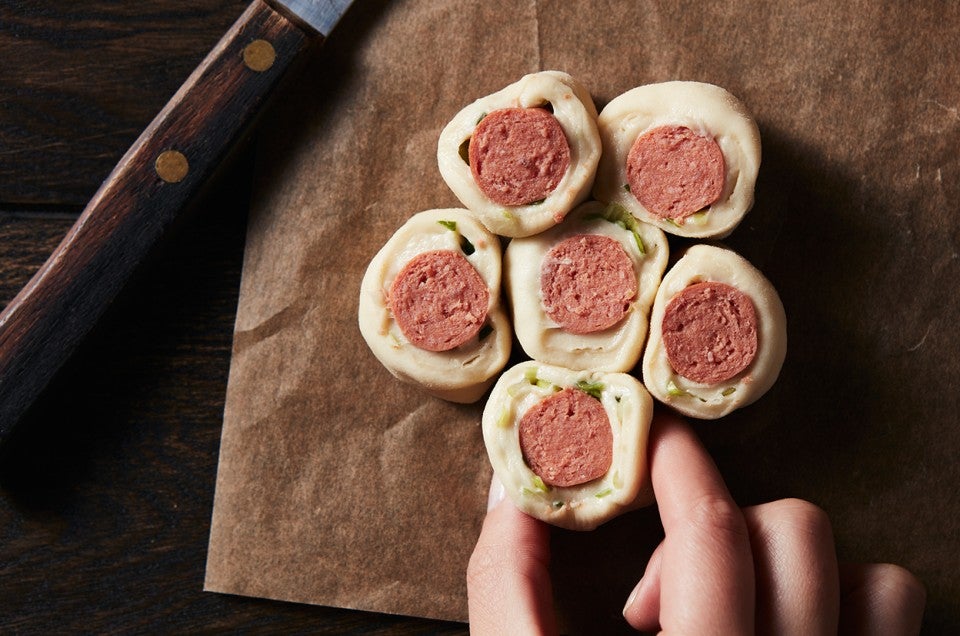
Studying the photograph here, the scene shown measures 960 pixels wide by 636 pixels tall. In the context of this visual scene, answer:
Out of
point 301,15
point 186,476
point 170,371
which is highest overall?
point 301,15

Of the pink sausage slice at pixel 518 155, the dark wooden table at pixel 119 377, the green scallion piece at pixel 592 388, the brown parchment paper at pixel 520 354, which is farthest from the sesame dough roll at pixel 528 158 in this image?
the dark wooden table at pixel 119 377

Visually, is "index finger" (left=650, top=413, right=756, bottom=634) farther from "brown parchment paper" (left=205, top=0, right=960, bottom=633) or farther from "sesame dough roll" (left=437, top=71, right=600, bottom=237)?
"sesame dough roll" (left=437, top=71, right=600, bottom=237)

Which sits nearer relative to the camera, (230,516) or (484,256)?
(484,256)

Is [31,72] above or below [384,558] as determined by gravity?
above

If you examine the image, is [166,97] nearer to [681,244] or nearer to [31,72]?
[31,72]

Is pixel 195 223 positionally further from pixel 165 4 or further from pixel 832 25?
pixel 832 25

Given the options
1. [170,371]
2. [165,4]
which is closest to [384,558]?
[170,371]

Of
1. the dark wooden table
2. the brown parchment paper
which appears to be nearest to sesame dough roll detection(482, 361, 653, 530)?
the brown parchment paper
